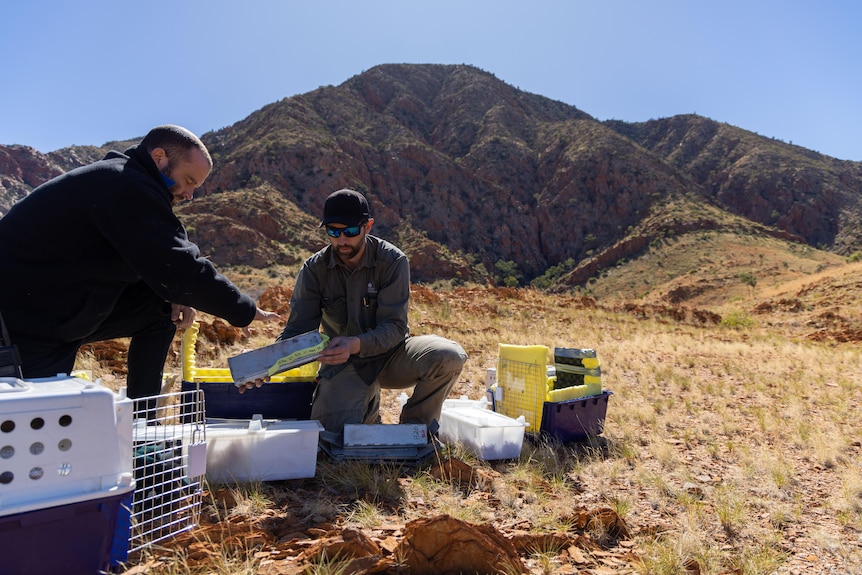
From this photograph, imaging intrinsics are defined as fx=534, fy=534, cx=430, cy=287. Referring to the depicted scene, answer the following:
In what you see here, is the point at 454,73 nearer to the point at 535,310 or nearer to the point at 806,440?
the point at 535,310

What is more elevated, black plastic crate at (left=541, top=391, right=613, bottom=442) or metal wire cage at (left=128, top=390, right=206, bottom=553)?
metal wire cage at (left=128, top=390, right=206, bottom=553)

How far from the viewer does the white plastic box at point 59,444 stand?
142 centimetres

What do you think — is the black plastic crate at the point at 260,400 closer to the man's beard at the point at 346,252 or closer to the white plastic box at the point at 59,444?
the man's beard at the point at 346,252

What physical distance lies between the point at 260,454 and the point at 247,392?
0.80m

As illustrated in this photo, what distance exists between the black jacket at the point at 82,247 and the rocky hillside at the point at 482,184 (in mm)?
29913

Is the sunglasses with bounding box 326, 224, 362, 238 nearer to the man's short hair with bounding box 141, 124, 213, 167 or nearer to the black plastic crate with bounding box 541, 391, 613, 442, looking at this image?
the man's short hair with bounding box 141, 124, 213, 167

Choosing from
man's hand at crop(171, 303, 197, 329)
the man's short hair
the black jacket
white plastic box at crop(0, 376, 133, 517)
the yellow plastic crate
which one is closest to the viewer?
white plastic box at crop(0, 376, 133, 517)

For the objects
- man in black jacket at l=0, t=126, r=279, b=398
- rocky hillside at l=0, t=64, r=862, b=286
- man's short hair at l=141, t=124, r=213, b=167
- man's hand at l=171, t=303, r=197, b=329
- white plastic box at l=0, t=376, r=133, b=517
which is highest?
rocky hillside at l=0, t=64, r=862, b=286

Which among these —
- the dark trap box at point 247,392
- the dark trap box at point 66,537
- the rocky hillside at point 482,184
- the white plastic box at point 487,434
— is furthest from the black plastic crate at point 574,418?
the rocky hillside at point 482,184

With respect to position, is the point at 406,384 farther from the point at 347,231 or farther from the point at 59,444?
the point at 59,444

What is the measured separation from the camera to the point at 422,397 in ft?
10.9

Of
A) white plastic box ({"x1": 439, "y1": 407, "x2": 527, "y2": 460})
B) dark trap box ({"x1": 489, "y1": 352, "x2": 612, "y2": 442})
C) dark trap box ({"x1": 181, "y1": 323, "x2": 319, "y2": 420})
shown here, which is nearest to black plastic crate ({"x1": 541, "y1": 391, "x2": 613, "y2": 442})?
dark trap box ({"x1": 489, "y1": 352, "x2": 612, "y2": 442})

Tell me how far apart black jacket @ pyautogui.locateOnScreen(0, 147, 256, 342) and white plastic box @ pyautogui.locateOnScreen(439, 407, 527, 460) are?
67.7 inches

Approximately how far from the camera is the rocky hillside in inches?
1492
